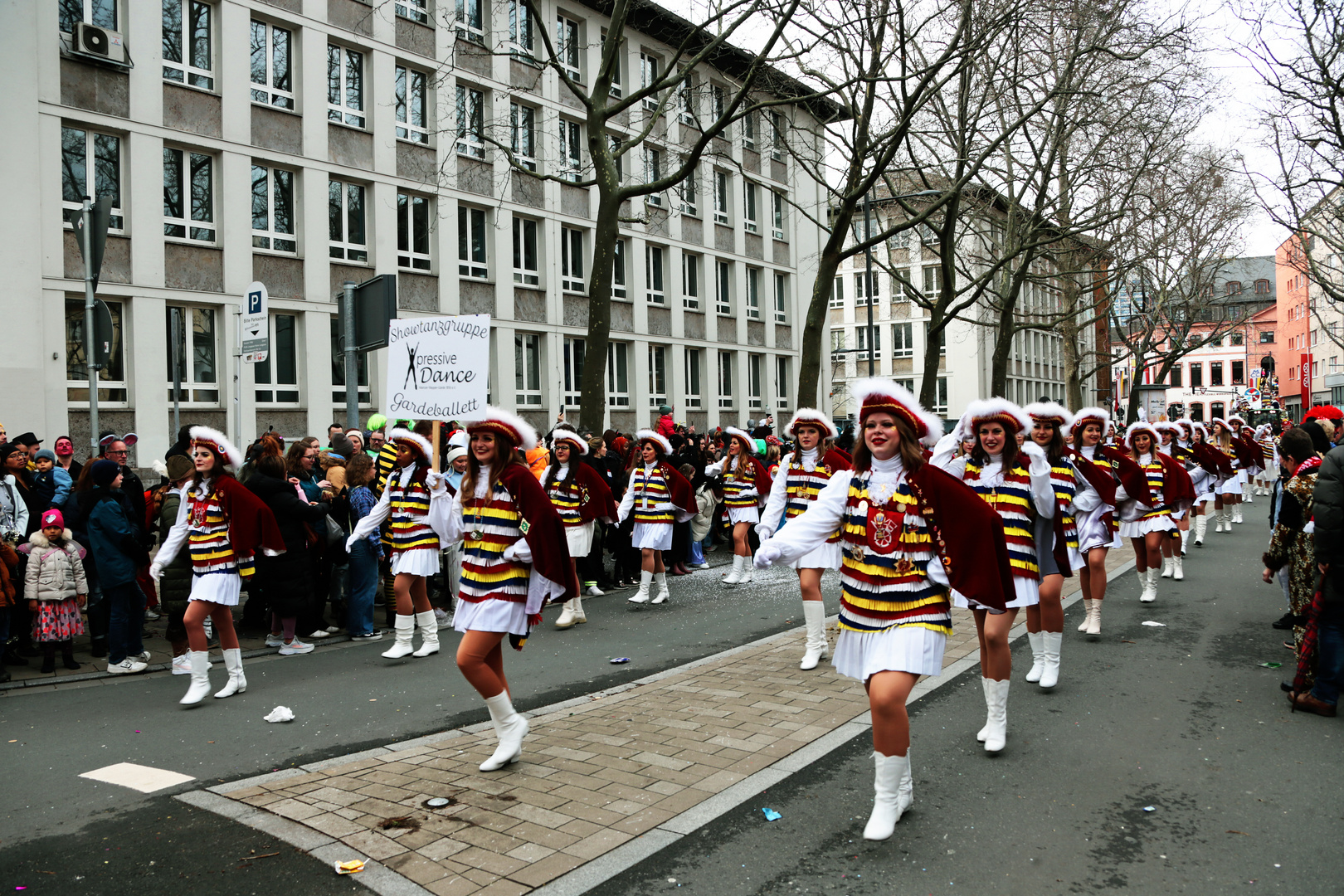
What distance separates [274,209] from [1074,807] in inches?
851

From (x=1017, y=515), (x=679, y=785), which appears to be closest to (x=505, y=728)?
(x=679, y=785)

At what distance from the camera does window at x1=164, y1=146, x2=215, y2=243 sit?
2069 cm

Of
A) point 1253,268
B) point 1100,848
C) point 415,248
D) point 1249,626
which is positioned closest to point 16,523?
point 1100,848

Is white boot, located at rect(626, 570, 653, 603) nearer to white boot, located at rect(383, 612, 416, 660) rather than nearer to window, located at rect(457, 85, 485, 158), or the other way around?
white boot, located at rect(383, 612, 416, 660)

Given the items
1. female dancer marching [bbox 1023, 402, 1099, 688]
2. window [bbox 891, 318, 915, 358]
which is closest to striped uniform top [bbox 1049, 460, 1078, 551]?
female dancer marching [bbox 1023, 402, 1099, 688]

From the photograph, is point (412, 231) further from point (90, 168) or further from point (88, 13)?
point (88, 13)

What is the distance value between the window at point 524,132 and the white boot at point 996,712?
23910mm

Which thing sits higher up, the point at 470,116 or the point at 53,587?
the point at 470,116

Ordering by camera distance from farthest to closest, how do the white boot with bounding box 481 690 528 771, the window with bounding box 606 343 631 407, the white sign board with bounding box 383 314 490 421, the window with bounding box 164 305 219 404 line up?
the window with bounding box 606 343 631 407 < the window with bounding box 164 305 219 404 < the white sign board with bounding box 383 314 490 421 < the white boot with bounding box 481 690 528 771

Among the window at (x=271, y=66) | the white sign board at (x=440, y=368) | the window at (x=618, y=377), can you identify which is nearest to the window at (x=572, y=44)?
the window at (x=618, y=377)

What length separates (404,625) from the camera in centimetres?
907

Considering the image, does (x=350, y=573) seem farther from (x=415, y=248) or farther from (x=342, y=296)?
(x=415, y=248)

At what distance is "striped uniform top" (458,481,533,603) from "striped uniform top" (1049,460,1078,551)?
4.09 m

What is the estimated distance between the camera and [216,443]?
779 cm
